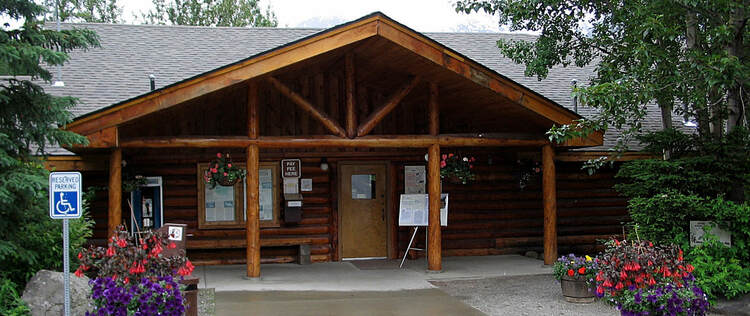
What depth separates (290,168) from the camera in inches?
496

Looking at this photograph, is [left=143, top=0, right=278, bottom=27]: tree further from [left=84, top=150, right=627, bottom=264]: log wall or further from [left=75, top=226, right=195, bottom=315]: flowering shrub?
[left=75, top=226, right=195, bottom=315]: flowering shrub

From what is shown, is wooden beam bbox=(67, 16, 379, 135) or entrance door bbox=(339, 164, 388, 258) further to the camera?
entrance door bbox=(339, 164, 388, 258)

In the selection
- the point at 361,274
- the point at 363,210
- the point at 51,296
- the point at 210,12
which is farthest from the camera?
the point at 210,12

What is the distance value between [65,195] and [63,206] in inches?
4.2

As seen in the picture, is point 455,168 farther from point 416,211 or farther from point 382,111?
point 382,111

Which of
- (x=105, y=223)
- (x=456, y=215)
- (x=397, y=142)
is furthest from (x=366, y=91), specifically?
(x=105, y=223)

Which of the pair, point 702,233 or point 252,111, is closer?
point 702,233

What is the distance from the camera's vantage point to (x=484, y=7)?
11.0 meters

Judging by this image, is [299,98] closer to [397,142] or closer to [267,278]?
[397,142]

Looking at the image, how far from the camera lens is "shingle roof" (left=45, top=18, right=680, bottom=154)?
13258mm

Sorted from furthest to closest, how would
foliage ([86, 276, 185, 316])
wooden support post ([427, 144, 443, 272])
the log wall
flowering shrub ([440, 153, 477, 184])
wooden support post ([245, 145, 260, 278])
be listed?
1. the log wall
2. flowering shrub ([440, 153, 477, 184])
3. wooden support post ([427, 144, 443, 272])
4. wooden support post ([245, 145, 260, 278])
5. foliage ([86, 276, 185, 316])

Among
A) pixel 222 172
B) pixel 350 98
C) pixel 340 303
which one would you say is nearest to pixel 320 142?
pixel 350 98

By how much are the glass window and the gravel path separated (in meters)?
3.00

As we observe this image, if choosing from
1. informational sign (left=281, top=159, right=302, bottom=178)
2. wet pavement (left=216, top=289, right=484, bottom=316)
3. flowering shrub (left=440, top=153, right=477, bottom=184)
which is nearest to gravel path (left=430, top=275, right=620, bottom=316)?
wet pavement (left=216, top=289, right=484, bottom=316)
